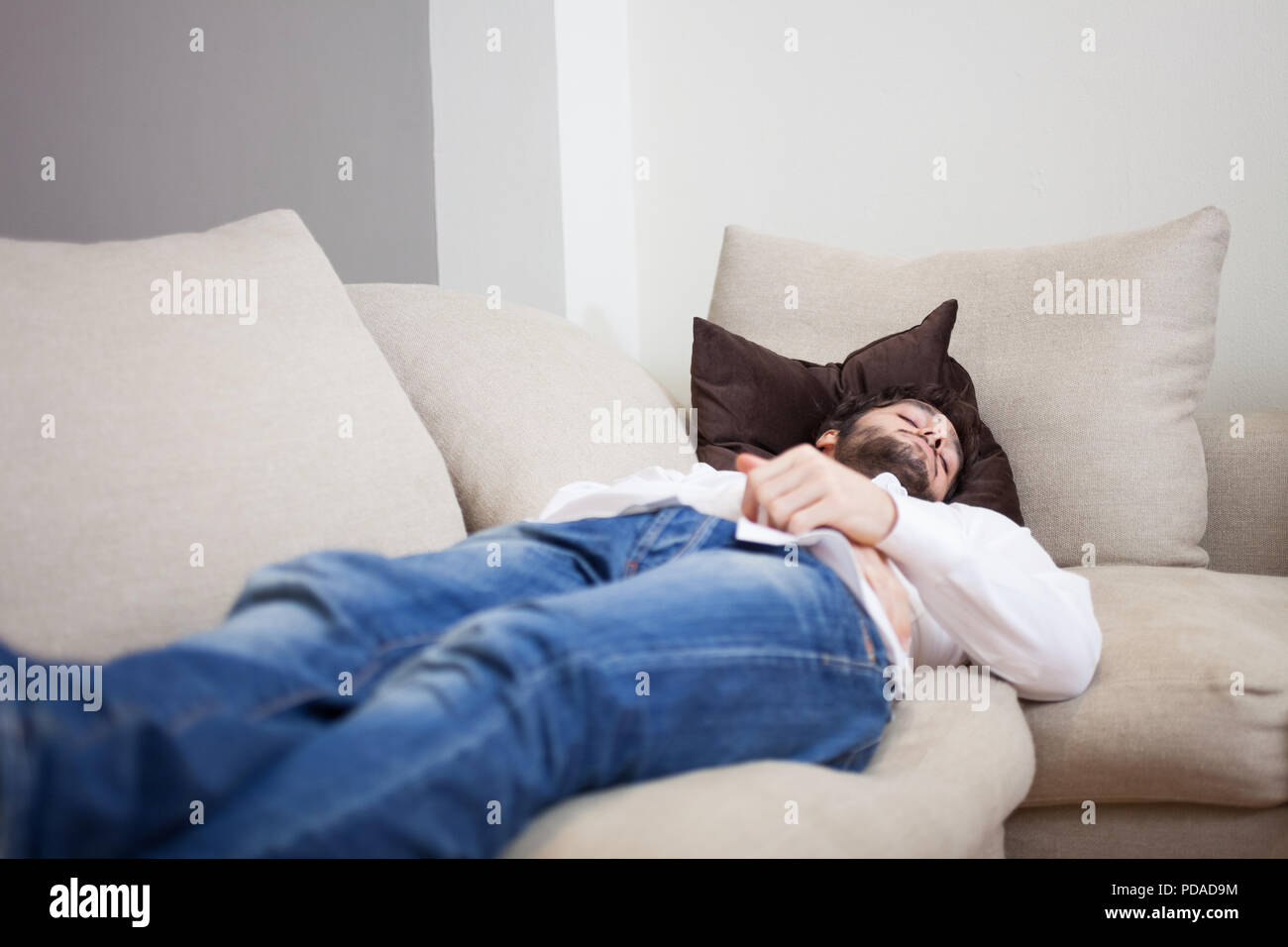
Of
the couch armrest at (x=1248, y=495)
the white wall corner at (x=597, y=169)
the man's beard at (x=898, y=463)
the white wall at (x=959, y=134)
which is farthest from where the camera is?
the white wall corner at (x=597, y=169)

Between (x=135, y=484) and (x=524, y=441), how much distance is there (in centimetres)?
60

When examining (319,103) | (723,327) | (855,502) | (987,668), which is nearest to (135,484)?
(855,502)

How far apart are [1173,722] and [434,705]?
90 cm

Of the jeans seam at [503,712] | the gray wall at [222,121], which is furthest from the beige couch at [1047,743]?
the gray wall at [222,121]

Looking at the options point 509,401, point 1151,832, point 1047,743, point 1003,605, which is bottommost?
point 1151,832

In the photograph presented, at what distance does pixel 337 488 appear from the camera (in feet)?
4.27

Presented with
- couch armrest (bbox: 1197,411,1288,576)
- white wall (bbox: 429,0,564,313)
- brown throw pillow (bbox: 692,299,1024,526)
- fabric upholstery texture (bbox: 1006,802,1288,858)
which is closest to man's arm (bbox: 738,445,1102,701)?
fabric upholstery texture (bbox: 1006,802,1288,858)

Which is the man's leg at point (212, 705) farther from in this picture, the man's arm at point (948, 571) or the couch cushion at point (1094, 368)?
the couch cushion at point (1094, 368)

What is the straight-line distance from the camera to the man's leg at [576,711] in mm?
656

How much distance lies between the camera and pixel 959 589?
1.17m

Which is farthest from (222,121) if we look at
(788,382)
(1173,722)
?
(1173,722)

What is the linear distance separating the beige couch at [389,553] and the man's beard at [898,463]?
289mm

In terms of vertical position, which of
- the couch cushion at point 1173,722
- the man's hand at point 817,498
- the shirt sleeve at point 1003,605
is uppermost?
the man's hand at point 817,498

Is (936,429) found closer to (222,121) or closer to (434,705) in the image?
(434,705)
